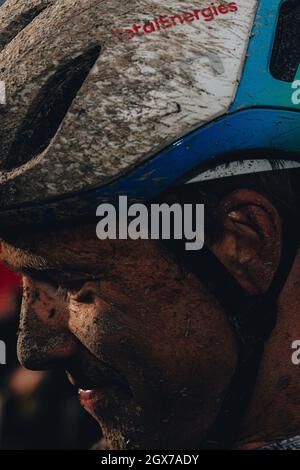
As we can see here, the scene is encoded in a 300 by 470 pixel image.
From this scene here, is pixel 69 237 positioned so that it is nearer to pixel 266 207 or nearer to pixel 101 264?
pixel 101 264

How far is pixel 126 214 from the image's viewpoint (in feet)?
6.34

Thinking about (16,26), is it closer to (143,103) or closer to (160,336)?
(143,103)

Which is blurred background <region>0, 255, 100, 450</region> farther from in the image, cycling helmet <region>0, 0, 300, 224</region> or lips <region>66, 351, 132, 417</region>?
cycling helmet <region>0, 0, 300, 224</region>

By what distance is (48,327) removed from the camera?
214 cm

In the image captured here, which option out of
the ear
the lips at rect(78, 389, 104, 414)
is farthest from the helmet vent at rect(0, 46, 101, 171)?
the lips at rect(78, 389, 104, 414)

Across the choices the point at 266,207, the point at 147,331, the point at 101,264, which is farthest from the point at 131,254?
the point at 266,207

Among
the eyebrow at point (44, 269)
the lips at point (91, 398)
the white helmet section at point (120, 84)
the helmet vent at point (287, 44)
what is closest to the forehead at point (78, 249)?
the eyebrow at point (44, 269)

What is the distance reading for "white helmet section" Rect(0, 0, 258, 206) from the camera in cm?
184

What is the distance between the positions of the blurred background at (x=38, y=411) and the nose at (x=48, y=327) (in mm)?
1556

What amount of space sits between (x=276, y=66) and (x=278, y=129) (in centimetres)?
15

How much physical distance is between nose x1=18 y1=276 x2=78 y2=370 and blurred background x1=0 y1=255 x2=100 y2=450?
1.56 meters

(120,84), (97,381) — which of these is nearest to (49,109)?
(120,84)

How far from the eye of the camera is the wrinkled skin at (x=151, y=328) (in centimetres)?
199

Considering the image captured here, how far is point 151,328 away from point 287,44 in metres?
0.76
